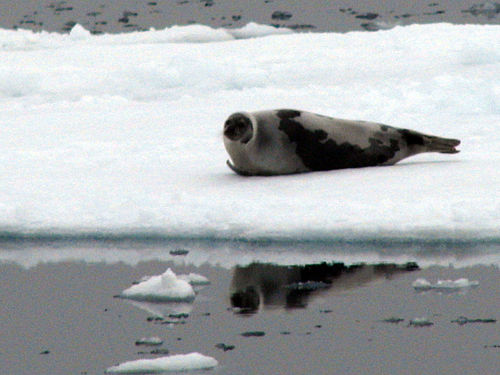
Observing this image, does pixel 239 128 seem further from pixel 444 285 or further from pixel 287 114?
pixel 444 285

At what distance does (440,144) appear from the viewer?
7.09 metres

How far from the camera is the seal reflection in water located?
638cm

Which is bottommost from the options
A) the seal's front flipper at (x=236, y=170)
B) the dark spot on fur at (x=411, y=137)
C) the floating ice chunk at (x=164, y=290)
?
the floating ice chunk at (x=164, y=290)

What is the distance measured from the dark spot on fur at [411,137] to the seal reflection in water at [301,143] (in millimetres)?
20

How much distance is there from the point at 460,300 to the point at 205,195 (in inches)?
78.8

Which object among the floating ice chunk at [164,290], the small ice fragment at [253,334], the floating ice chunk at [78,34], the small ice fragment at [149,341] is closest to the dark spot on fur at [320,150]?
the floating ice chunk at [164,290]

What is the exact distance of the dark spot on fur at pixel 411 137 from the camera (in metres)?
6.98

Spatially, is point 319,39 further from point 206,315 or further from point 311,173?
point 206,315

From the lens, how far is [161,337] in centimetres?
360

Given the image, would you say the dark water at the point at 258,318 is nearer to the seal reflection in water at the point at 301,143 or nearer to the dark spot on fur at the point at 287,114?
the seal reflection in water at the point at 301,143

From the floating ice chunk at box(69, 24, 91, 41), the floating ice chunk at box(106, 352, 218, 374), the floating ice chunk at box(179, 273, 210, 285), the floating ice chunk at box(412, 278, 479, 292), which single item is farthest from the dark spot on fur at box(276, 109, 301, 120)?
the floating ice chunk at box(69, 24, 91, 41)

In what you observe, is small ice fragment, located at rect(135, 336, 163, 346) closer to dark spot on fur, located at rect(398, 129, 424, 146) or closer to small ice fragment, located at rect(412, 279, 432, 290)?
small ice fragment, located at rect(412, 279, 432, 290)

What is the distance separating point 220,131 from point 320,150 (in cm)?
84

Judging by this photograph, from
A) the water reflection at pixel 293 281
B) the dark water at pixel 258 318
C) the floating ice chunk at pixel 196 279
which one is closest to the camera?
the dark water at pixel 258 318
